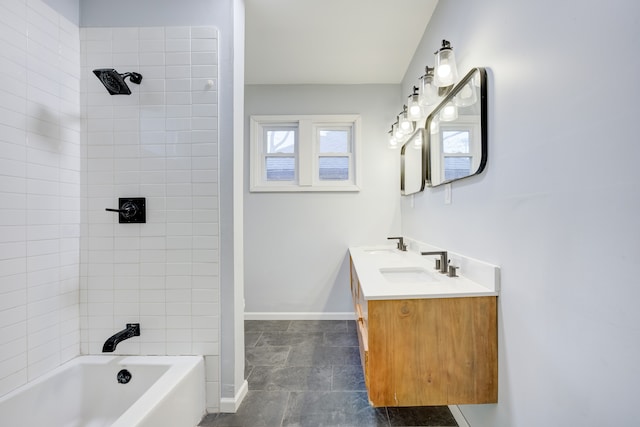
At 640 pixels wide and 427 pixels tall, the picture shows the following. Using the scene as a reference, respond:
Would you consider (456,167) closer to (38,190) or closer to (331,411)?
(331,411)

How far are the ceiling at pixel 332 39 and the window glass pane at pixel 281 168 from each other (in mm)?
817

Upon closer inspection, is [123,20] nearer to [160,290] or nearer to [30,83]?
[30,83]

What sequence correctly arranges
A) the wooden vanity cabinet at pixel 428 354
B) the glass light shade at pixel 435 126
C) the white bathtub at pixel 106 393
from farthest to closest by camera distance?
the glass light shade at pixel 435 126, the white bathtub at pixel 106 393, the wooden vanity cabinet at pixel 428 354

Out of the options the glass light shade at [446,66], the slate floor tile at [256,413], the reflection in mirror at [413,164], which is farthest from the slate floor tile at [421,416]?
the glass light shade at [446,66]

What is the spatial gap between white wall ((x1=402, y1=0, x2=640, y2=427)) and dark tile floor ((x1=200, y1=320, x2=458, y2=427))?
537 mm

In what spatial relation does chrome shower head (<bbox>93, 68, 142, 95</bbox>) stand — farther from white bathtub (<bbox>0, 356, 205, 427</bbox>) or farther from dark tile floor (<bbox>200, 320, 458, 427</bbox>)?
dark tile floor (<bbox>200, 320, 458, 427</bbox>)

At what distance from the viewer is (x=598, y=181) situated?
72 cm

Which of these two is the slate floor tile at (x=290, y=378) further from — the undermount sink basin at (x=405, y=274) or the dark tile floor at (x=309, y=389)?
the undermount sink basin at (x=405, y=274)

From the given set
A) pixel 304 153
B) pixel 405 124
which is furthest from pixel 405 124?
pixel 304 153

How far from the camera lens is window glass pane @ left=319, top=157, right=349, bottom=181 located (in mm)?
3025

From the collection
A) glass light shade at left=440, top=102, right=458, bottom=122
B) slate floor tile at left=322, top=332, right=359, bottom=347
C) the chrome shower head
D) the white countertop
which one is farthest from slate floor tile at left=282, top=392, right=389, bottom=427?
the chrome shower head

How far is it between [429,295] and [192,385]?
136 centimetres

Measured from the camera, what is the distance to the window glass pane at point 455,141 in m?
1.45

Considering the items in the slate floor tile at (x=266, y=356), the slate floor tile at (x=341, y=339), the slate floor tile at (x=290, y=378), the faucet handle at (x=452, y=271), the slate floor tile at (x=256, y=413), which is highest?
the faucet handle at (x=452, y=271)
